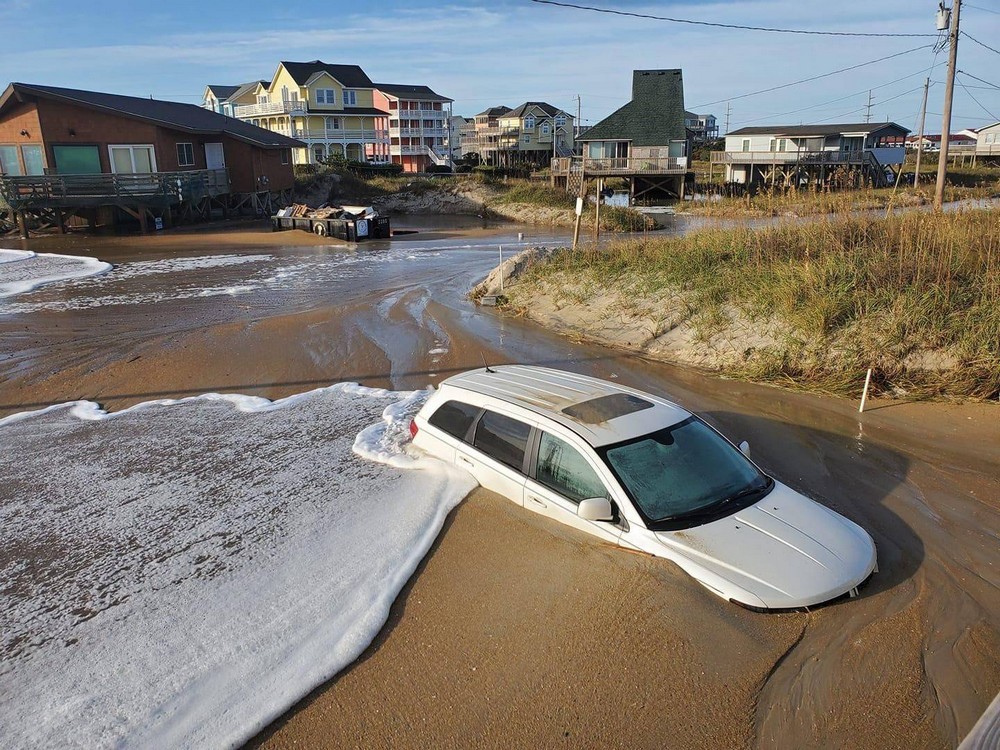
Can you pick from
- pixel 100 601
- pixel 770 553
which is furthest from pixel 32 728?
pixel 770 553

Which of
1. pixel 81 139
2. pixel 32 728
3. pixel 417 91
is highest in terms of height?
pixel 417 91

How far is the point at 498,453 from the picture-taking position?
707cm

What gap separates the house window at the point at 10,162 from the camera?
1417 inches

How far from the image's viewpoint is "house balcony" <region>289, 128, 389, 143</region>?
68.1m

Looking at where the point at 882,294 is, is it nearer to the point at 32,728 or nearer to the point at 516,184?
the point at 32,728

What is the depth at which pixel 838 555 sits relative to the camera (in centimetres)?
571

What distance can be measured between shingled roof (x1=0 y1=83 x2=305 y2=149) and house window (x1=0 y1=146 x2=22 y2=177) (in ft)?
6.49

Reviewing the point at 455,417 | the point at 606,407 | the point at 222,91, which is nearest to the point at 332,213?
the point at 455,417

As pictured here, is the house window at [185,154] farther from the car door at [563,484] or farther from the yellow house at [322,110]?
the car door at [563,484]

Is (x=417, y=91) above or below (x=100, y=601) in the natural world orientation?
above

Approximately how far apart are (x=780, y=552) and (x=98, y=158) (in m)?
40.5

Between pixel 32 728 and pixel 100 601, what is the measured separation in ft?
4.97

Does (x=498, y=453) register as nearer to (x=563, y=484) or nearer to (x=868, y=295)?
(x=563, y=484)

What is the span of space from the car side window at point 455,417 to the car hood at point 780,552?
8.17 ft
